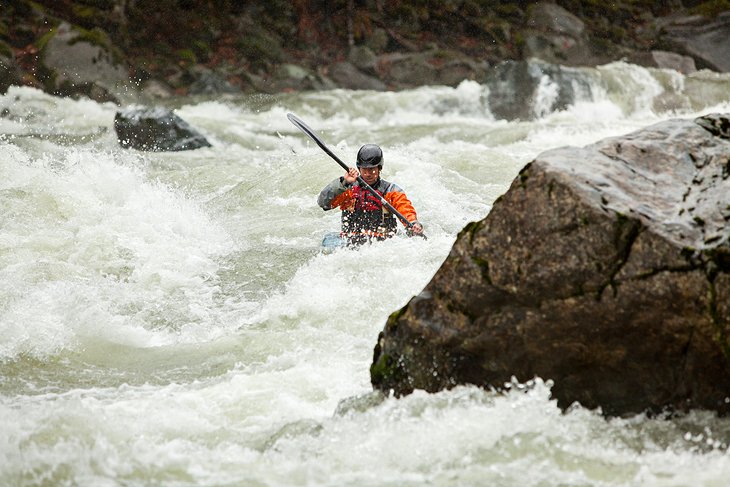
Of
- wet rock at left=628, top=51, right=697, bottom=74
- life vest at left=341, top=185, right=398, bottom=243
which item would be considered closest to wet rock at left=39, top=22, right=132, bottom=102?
life vest at left=341, top=185, right=398, bottom=243

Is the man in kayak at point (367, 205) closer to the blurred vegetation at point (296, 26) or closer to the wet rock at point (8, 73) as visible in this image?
the wet rock at point (8, 73)

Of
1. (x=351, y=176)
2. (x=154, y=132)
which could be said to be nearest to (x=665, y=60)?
(x=154, y=132)

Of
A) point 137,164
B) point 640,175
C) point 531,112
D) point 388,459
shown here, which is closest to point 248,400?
point 388,459

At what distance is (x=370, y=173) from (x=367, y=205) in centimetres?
34

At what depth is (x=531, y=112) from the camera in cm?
1831

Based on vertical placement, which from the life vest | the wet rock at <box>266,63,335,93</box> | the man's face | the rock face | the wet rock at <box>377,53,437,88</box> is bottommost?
the wet rock at <box>266,63,335,93</box>

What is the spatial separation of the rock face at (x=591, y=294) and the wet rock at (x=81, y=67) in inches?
613

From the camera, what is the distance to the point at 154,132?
14.5 metres

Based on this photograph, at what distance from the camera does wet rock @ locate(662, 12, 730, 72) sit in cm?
2097

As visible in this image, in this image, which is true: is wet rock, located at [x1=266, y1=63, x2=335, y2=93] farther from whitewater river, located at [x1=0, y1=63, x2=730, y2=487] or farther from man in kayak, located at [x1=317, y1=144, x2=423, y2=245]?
man in kayak, located at [x1=317, y1=144, x2=423, y2=245]

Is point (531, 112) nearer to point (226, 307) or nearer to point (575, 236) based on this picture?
point (226, 307)

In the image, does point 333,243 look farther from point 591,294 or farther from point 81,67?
point 81,67

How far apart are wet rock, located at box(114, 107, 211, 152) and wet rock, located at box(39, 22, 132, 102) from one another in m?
3.68

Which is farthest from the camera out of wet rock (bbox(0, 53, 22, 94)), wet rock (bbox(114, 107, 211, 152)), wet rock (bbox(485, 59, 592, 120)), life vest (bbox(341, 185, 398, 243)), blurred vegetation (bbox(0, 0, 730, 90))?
blurred vegetation (bbox(0, 0, 730, 90))
